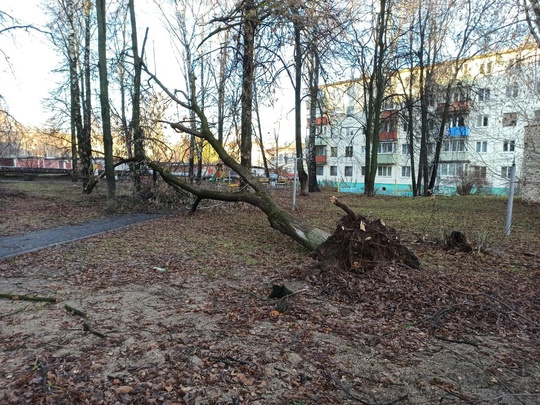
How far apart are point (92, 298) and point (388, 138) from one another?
119ft

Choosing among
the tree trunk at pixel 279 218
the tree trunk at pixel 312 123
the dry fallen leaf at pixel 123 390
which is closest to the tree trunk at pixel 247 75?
the tree trunk at pixel 279 218

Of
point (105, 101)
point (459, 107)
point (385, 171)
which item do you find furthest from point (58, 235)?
point (385, 171)

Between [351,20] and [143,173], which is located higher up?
[351,20]

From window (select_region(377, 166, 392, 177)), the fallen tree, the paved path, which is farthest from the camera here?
window (select_region(377, 166, 392, 177))

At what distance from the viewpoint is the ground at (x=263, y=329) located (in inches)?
99.3

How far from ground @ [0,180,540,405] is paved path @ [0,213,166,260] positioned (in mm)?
503

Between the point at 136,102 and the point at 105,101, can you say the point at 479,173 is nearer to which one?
the point at 136,102

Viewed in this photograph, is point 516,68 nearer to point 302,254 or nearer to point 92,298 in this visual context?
point 302,254

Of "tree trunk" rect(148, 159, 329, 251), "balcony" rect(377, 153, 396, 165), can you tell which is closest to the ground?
"tree trunk" rect(148, 159, 329, 251)

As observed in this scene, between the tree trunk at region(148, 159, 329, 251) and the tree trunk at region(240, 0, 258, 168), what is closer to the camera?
the tree trunk at region(148, 159, 329, 251)

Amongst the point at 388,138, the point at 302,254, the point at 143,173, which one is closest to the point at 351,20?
the point at 302,254

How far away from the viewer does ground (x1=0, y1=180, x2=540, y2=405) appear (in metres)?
2.52

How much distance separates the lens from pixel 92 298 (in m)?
4.21

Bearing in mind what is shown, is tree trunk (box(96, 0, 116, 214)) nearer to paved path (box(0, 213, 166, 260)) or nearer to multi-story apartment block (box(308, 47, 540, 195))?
paved path (box(0, 213, 166, 260))
